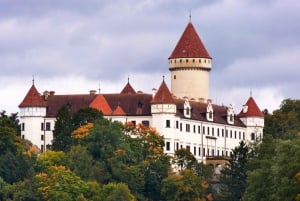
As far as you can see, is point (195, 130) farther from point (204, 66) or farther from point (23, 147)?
point (23, 147)

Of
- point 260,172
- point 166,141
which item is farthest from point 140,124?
point 260,172

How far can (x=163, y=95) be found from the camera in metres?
185

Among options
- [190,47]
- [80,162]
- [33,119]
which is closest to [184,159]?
[80,162]

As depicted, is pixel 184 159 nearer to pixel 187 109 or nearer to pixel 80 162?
pixel 187 109

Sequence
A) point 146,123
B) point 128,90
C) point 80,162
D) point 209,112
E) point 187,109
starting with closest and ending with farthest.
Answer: point 80,162, point 146,123, point 187,109, point 209,112, point 128,90

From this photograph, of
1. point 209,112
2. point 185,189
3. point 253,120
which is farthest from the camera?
point 253,120

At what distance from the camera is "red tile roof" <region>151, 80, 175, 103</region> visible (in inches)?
7293

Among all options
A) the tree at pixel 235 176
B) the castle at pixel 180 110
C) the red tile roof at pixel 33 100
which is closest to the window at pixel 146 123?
the castle at pixel 180 110

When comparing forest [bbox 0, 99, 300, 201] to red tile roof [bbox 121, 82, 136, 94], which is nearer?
forest [bbox 0, 99, 300, 201]

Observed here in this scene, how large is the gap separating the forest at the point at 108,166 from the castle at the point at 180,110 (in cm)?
394

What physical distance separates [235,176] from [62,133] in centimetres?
1564

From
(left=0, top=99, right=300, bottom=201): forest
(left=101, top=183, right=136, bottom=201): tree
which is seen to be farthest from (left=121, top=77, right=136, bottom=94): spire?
(left=101, top=183, right=136, bottom=201): tree

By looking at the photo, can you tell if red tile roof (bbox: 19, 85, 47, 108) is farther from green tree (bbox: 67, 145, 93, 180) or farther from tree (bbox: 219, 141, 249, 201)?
tree (bbox: 219, 141, 249, 201)

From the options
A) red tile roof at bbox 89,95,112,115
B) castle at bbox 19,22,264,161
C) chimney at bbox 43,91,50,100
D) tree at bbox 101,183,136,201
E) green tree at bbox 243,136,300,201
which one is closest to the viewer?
green tree at bbox 243,136,300,201
